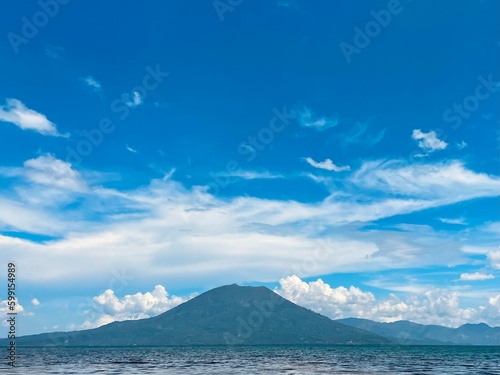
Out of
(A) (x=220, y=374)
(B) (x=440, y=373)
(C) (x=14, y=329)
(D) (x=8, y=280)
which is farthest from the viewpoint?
(B) (x=440, y=373)

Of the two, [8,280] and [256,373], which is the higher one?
[8,280]

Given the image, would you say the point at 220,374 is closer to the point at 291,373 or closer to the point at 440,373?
the point at 291,373

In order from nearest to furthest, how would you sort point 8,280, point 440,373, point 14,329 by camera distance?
point 8,280
point 14,329
point 440,373

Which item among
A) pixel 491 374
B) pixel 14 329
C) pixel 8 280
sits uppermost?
pixel 8 280

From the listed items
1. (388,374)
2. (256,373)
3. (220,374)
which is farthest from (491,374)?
(220,374)

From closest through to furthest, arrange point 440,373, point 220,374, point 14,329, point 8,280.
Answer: point 8,280 → point 14,329 → point 220,374 → point 440,373

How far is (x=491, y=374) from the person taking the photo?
96250 mm

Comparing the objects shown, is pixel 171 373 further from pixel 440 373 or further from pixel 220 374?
pixel 440 373

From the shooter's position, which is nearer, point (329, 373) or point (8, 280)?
point (8, 280)

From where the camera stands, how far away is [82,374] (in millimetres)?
96375

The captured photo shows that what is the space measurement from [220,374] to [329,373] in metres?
19.6

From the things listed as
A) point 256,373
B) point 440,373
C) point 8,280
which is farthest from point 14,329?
point 440,373

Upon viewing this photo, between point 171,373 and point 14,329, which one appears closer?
point 14,329

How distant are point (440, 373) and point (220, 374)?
139 feet
